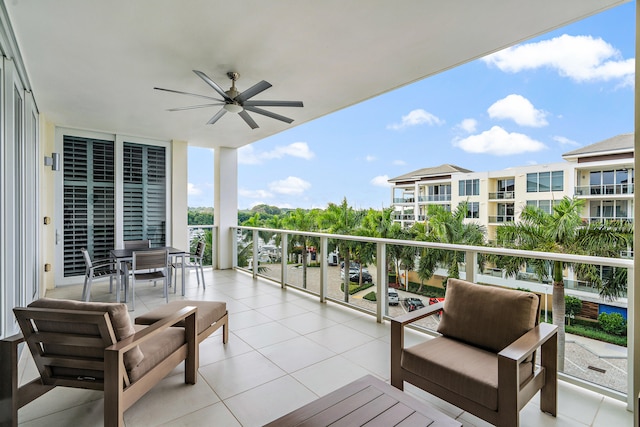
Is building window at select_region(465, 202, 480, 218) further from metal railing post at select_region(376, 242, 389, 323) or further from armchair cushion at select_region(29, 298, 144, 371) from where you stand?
armchair cushion at select_region(29, 298, 144, 371)

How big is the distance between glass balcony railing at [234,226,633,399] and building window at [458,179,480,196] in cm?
1620

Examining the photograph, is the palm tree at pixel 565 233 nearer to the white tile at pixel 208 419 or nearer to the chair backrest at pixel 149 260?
the white tile at pixel 208 419

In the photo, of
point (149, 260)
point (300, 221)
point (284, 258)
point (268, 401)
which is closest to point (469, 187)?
point (300, 221)

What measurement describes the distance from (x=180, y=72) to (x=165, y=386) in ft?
9.79

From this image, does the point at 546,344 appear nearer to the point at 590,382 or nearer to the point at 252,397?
the point at 590,382

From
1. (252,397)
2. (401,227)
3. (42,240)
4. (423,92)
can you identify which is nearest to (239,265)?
(42,240)

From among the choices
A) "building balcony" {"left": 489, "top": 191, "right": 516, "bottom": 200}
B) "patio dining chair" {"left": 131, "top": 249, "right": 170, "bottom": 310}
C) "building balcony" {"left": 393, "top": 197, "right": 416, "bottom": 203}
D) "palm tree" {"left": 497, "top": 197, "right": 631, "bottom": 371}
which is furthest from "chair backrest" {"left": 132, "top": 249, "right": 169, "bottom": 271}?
"building balcony" {"left": 393, "top": 197, "right": 416, "bottom": 203}

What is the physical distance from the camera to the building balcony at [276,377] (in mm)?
1955

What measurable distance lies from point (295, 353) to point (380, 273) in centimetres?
140

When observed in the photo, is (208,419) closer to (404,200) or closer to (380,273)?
(380,273)

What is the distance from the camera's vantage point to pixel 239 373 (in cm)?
251

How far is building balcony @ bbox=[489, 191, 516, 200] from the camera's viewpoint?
17078 mm

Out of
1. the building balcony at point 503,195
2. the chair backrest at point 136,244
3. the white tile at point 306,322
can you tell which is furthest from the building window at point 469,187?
the chair backrest at point 136,244

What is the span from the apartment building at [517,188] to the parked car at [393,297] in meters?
7.12
